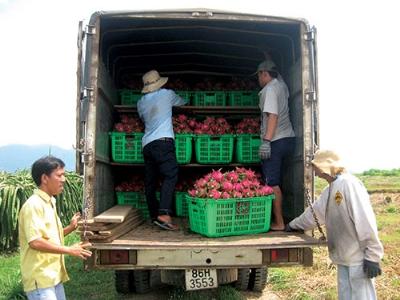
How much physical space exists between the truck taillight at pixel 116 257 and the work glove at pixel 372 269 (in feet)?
6.97

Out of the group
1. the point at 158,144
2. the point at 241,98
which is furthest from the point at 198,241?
the point at 241,98

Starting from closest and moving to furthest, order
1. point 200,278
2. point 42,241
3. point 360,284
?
1. point 42,241
2. point 360,284
3. point 200,278

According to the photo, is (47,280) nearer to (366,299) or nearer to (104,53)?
(366,299)

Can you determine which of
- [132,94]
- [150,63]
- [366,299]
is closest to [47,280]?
[366,299]

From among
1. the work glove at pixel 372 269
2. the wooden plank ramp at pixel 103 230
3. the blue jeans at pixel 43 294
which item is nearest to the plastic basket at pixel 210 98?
the wooden plank ramp at pixel 103 230

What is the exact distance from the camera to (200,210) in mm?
5492

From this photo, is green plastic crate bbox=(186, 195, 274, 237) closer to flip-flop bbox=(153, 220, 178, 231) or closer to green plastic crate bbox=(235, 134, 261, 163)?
flip-flop bbox=(153, 220, 178, 231)

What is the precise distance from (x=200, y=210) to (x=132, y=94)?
134 inches

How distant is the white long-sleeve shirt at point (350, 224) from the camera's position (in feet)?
14.8

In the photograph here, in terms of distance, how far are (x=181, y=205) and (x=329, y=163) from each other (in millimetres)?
3156

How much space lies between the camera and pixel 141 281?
21.8 ft

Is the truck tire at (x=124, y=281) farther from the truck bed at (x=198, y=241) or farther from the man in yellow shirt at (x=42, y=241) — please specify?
the man in yellow shirt at (x=42, y=241)

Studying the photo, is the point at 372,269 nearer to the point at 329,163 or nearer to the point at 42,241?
the point at 329,163

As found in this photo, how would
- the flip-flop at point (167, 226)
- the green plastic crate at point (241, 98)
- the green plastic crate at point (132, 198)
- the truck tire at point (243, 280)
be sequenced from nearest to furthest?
the flip-flop at point (167, 226) → the truck tire at point (243, 280) → the green plastic crate at point (132, 198) → the green plastic crate at point (241, 98)
